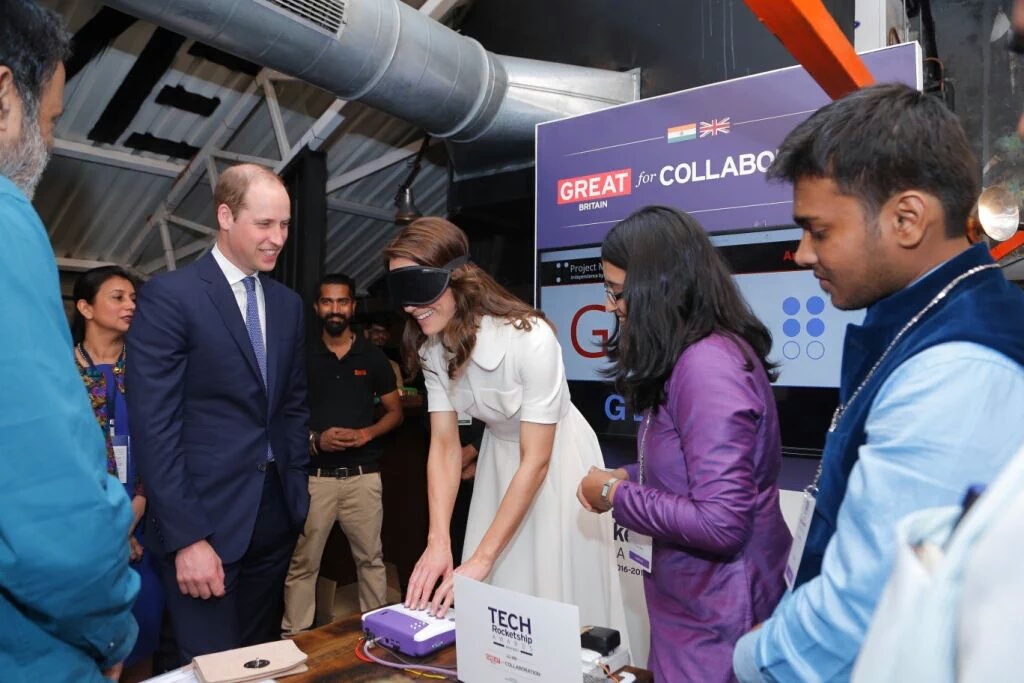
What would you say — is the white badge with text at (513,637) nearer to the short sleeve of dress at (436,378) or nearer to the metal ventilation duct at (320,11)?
the short sleeve of dress at (436,378)

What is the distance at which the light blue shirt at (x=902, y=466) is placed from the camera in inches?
26.7

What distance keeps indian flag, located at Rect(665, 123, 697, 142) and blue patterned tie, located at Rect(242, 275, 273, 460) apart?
162 centimetres

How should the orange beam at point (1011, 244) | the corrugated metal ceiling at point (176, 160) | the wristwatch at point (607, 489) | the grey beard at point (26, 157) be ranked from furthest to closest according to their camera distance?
the corrugated metal ceiling at point (176, 160) → the orange beam at point (1011, 244) → the wristwatch at point (607, 489) → the grey beard at point (26, 157)

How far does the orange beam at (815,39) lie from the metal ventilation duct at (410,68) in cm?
180

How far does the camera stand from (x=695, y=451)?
3.92 feet

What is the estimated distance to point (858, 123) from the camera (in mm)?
837

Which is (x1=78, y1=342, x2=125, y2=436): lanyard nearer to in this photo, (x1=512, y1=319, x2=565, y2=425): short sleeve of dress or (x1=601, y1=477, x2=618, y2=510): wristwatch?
(x1=512, y1=319, x2=565, y2=425): short sleeve of dress

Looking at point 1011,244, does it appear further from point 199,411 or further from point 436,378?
point 199,411

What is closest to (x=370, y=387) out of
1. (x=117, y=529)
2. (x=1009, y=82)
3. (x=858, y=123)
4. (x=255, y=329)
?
(x=255, y=329)

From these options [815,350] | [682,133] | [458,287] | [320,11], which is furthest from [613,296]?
[320,11]

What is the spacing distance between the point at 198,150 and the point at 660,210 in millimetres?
5788

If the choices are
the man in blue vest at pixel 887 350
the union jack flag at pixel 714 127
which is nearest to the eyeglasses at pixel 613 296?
the man in blue vest at pixel 887 350

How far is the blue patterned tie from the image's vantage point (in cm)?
190

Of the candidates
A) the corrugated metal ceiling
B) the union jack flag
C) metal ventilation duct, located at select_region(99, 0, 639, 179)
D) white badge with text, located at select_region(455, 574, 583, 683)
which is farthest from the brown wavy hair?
the corrugated metal ceiling
